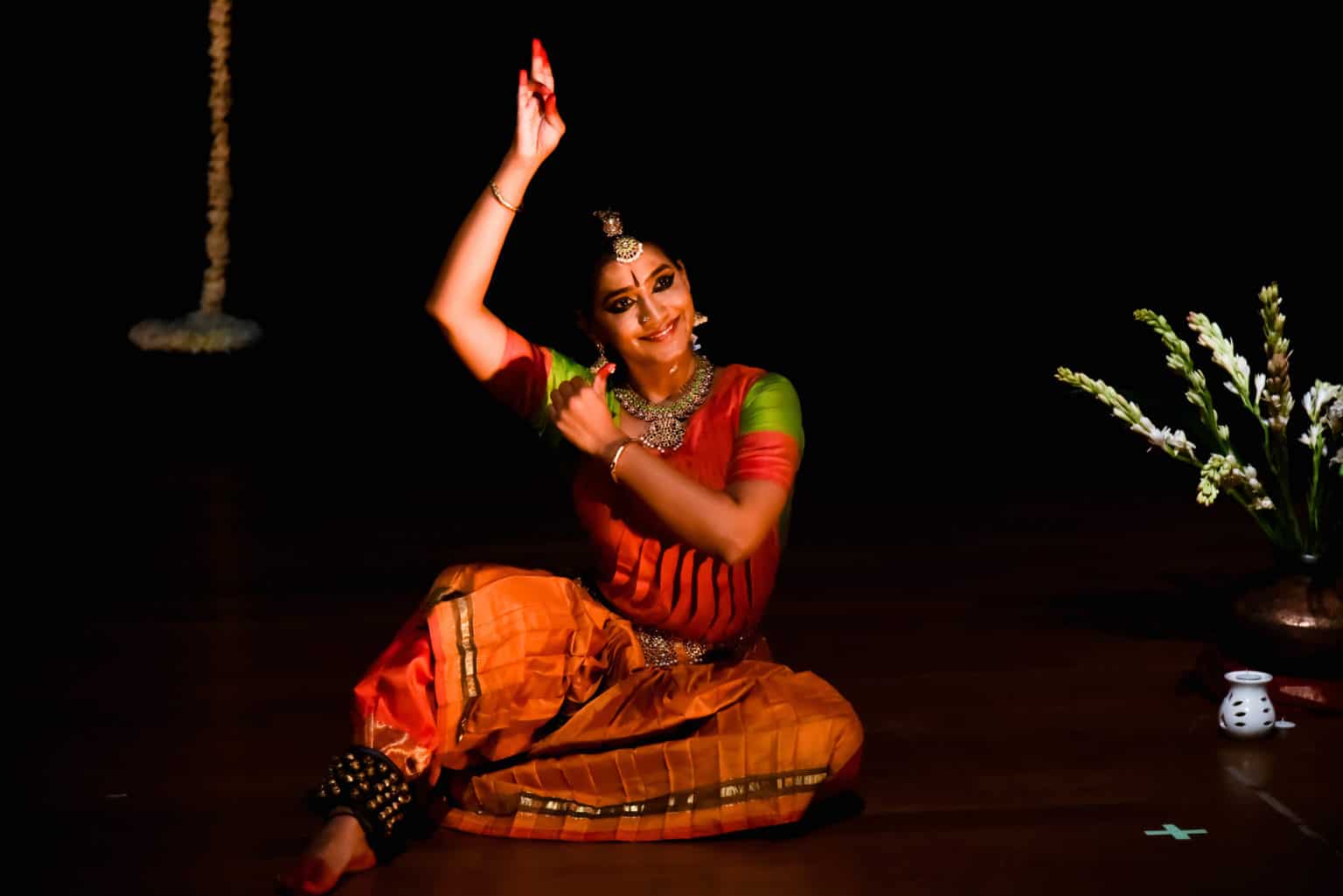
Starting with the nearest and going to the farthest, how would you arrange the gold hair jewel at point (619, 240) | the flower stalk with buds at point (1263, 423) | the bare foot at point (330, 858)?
1. the bare foot at point (330, 858)
2. the gold hair jewel at point (619, 240)
3. the flower stalk with buds at point (1263, 423)

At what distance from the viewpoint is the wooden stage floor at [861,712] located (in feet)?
8.48

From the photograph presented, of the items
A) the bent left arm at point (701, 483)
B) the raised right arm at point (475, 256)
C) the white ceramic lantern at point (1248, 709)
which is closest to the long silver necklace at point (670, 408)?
the bent left arm at point (701, 483)

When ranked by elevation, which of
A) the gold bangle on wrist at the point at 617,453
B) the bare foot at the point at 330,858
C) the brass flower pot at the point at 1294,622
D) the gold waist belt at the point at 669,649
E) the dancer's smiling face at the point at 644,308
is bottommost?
the bare foot at the point at 330,858

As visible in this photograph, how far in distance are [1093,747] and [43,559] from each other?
2.67 m

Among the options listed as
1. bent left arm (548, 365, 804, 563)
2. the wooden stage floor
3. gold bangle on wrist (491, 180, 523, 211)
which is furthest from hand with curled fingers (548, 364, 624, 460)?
the wooden stage floor

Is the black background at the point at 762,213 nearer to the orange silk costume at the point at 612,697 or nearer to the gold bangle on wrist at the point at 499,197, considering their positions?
the orange silk costume at the point at 612,697

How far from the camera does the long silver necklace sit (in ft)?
9.47

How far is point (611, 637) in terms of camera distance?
112 inches

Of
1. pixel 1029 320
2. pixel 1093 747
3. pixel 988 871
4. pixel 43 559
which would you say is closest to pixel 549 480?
pixel 43 559

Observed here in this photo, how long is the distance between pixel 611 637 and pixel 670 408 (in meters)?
0.37

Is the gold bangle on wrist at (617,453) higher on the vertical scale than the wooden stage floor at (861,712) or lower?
higher

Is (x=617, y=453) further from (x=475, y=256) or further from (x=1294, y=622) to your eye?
(x=1294, y=622)

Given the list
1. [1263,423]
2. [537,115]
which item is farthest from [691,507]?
[1263,423]

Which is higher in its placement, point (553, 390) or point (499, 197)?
point (499, 197)
